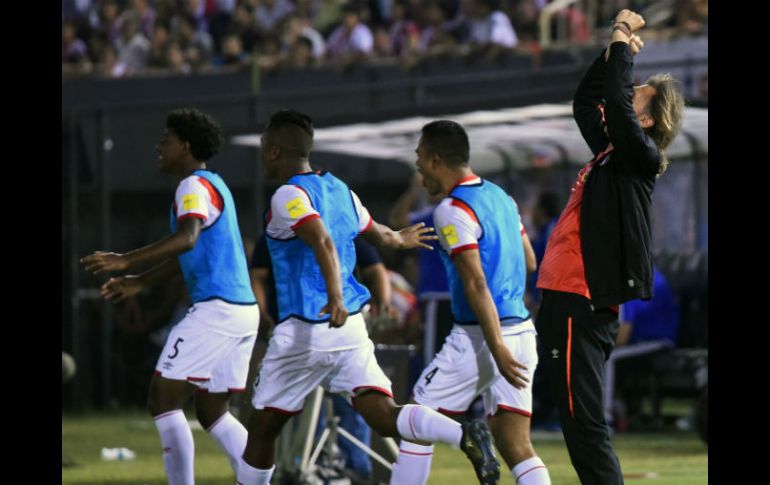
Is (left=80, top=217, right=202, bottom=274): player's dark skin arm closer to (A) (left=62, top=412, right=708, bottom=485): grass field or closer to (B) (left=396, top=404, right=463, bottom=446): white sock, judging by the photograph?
(B) (left=396, top=404, right=463, bottom=446): white sock

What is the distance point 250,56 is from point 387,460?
499 inches

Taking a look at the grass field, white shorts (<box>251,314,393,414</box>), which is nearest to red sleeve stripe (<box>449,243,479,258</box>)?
white shorts (<box>251,314,393,414</box>)

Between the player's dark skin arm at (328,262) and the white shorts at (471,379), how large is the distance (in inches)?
23.7

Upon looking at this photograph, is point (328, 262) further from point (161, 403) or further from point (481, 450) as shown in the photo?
point (161, 403)

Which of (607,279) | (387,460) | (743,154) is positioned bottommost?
(387,460)

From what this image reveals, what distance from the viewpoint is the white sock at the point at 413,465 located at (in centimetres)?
762

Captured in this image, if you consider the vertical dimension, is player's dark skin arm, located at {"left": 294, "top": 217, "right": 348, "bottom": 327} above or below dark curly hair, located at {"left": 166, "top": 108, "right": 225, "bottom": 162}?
below

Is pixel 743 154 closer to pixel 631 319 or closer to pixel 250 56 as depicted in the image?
pixel 631 319

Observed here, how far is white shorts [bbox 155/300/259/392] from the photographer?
27.9ft

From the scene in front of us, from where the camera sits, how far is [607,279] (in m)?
6.89

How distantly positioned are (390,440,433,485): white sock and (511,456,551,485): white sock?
0.45m

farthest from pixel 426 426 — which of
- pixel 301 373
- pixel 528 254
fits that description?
pixel 528 254

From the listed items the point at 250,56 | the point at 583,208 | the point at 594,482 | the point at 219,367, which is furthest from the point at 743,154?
the point at 250,56

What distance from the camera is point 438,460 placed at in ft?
39.8
